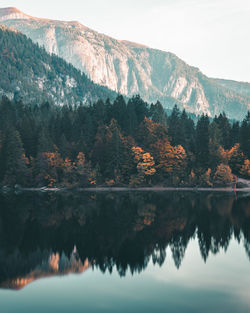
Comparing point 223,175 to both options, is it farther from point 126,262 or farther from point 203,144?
point 126,262

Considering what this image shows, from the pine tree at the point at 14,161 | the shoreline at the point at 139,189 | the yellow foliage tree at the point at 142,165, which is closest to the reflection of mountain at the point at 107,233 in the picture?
the shoreline at the point at 139,189

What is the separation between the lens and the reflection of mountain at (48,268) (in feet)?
127

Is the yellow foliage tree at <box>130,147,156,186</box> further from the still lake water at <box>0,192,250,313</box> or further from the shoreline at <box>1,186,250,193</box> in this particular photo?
the still lake water at <box>0,192,250,313</box>

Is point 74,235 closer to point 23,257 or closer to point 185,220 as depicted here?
point 23,257

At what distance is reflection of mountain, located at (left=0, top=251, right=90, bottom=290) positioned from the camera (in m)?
38.8

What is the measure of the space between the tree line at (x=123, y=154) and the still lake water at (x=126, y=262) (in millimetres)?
59591

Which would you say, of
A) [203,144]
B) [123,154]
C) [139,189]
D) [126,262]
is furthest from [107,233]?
[203,144]

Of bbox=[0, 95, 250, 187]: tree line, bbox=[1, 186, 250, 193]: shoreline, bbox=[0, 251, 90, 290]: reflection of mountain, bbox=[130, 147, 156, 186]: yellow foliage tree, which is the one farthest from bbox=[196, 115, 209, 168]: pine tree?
bbox=[0, 251, 90, 290]: reflection of mountain

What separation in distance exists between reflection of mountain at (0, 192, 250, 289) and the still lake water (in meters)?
0.11

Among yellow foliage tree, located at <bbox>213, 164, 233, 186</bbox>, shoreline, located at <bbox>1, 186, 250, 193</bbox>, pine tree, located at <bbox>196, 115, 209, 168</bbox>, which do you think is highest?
pine tree, located at <bbox>196, 115, 209, 168</bbox>

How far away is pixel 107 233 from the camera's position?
59.2m

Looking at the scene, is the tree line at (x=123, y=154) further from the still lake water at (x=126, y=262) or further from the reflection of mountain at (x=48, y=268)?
the reflection of mountain at (x=48, y=268)

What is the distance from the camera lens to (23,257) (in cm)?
4681

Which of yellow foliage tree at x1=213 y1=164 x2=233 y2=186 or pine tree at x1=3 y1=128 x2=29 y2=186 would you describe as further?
pine tree at x1=3 y1=128 x2=29 y2=186
